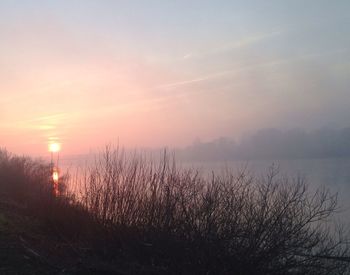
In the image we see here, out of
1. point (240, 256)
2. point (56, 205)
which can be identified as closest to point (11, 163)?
point (56, 205)

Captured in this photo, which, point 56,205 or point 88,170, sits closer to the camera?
point 88,170

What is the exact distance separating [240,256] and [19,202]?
53.8 ft

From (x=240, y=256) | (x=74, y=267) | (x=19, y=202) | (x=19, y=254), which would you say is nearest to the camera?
(x=240, y=256)

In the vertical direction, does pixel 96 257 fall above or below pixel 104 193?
below

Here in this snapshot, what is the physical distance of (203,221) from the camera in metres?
10.5

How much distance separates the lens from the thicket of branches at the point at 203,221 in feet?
32.7

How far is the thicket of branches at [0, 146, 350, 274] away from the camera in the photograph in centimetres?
998

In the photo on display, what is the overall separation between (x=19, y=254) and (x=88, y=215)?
2.43 m

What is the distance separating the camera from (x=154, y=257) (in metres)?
11.0

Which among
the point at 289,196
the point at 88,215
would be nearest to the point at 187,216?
the point at 289,196

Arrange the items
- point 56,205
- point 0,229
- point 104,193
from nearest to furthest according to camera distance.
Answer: point 104,193 < point 0,229 < point 56,205

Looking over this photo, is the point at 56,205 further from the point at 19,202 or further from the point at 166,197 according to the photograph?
the point at 19,202

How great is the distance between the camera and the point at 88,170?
1369 cm

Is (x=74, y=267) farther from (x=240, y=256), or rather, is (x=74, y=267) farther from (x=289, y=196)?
(x=289, y=196)
